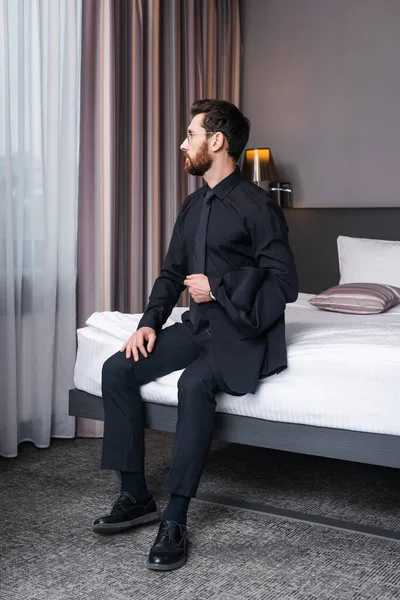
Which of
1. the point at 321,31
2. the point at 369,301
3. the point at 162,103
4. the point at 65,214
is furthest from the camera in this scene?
the point at 321,31

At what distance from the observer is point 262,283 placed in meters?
2.34

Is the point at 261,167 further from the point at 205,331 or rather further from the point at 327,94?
the point at 205,331

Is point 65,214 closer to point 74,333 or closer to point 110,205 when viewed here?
point 110,205

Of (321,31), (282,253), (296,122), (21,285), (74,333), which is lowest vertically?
(74,333)

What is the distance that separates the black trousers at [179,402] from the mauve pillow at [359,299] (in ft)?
3.23

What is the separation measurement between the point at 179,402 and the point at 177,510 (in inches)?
12.6

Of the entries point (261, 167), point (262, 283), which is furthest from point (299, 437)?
point (261, 167)

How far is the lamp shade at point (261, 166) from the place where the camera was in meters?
4.60

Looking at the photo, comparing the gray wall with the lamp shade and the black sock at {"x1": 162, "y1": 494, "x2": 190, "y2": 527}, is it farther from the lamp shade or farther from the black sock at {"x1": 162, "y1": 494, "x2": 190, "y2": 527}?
the black sock at {"x1": 162, "y1": 494, "x2": 190, "y2": 527}

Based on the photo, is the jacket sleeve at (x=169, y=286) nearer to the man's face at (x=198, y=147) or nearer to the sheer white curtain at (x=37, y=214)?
the man's face at (x=198, y=147)

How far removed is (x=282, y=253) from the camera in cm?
236

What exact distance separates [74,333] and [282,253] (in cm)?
155

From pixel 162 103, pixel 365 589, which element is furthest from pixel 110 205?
pixel 365 589

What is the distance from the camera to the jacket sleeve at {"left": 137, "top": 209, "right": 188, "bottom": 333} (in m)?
2.60
